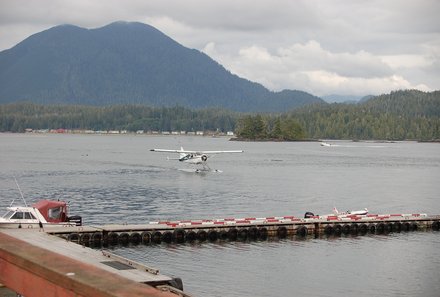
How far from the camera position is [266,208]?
6881cm

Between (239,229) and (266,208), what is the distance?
22.9m

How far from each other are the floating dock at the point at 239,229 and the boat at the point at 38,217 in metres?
1.09

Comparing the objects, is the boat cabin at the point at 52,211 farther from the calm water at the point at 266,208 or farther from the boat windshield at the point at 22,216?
the calm water at the point at 266,208

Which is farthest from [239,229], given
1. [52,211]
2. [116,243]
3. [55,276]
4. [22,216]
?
[55,276]

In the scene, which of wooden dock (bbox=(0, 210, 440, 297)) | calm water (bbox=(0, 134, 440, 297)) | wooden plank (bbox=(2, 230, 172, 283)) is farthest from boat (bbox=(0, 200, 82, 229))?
calm water (bbox=(0, 134, 440, 297))

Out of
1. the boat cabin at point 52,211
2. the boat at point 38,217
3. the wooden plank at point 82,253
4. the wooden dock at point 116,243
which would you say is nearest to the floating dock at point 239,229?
the wooden dock at point 116,243

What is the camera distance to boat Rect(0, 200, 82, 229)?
127ft

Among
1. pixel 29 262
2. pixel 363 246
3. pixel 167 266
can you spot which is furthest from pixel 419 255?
pixel 29 262

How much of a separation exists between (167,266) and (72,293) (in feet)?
99.1

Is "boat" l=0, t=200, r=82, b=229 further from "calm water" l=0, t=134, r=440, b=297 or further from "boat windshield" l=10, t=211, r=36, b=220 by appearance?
"calm water" l=0, t=134, r=440, b=297

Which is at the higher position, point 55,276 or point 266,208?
point 55,276

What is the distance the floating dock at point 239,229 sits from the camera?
4131 centimetres

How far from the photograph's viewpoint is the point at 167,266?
3653 cm

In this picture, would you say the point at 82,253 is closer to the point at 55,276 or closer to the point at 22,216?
the point at 22,216
